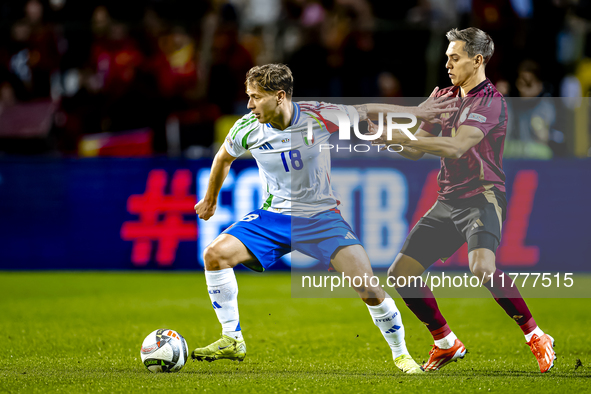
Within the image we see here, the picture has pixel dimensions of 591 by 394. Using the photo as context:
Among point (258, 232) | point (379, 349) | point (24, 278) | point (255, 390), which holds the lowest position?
point (24, 278)

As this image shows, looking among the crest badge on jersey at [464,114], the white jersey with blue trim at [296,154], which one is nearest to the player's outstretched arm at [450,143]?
the crest badge on jersey at [464,114]

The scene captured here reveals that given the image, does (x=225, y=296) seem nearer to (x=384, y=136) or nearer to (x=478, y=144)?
(x=384, y=136)

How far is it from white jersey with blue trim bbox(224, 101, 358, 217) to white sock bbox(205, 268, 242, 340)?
1.98 feet

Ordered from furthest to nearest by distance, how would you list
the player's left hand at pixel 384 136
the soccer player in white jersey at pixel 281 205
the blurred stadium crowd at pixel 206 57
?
1. the blurred stadium crowd at pixel 206 57
2. the soccer player in white jersey at pixel 281 205
3. the player's left hand at pixel 384 136

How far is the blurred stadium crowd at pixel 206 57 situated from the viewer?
35.1ft

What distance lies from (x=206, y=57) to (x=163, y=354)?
7457 millimetres

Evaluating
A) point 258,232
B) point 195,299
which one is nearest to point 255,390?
point 258,232

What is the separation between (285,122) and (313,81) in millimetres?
5777

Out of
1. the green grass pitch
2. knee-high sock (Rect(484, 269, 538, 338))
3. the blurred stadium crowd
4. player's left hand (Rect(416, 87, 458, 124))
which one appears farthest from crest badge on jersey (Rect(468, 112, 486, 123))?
the blurred stadium crowd

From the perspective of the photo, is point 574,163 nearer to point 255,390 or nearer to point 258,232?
point 258,232

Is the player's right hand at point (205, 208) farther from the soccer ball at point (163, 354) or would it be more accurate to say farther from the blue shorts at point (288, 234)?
the soccer ball at point (163, 354)

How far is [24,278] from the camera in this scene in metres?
10.4

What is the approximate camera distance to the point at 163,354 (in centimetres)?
514

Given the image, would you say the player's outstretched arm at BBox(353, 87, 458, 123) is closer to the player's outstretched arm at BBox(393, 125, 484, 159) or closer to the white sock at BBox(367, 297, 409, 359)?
the player's outstretched arm at BBox(393, 125, 484, 159)
